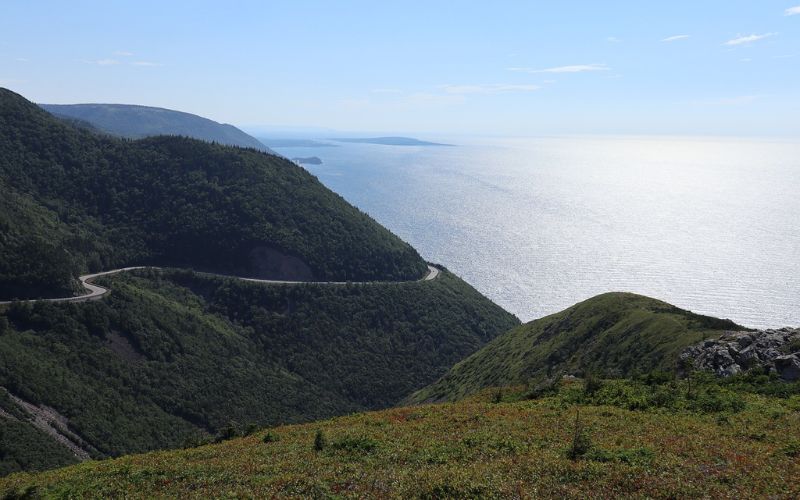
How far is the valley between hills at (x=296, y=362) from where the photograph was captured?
22.9 metres

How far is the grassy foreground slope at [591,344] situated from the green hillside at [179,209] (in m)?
74.9

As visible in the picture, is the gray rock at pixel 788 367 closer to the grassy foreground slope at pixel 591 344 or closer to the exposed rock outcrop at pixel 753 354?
the exposed rock outcrop at pixel 753 354

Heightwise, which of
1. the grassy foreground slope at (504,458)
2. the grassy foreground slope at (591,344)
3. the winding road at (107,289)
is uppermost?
the grassy foreground slope at (504,458)

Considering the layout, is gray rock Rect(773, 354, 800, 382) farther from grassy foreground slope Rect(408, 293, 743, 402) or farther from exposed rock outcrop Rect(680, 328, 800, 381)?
grassy foreground slope Rect(408, 293, 743, 402)

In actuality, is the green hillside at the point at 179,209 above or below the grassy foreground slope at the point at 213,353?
above

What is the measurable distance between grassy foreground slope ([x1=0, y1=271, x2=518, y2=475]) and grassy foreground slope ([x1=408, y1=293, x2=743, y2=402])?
109 ft

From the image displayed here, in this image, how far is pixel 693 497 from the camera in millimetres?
18031

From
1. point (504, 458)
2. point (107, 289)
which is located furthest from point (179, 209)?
point (504, 458)

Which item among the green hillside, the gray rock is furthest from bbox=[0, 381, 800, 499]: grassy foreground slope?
the green hillside

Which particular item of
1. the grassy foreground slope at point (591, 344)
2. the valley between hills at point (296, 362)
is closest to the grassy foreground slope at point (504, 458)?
the valley between hills at point (296, 362)

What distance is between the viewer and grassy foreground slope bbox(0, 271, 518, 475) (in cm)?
7719

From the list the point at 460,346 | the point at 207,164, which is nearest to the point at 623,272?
the point at 460,346

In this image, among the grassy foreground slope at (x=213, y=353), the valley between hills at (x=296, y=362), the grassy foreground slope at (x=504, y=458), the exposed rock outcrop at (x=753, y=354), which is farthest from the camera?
the grassy foreground slope at (x=213, y=353)

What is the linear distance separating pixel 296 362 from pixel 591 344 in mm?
71018
